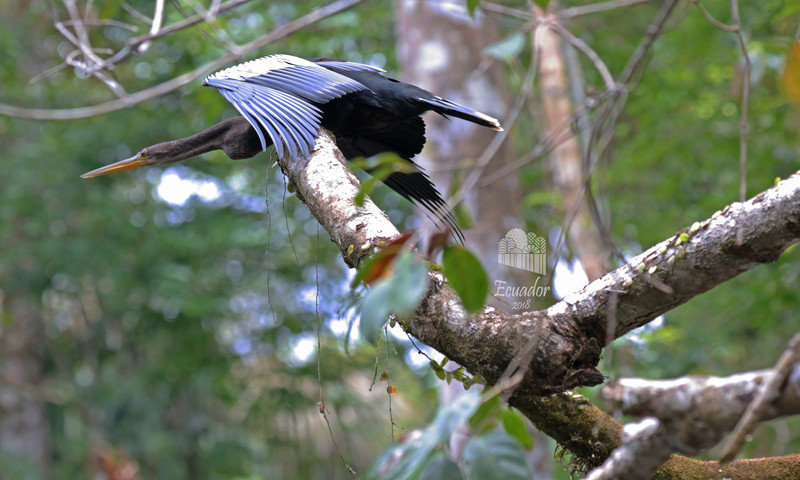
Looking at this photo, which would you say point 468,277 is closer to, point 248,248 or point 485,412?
point 485,412

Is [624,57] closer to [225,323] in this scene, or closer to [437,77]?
[437,77]

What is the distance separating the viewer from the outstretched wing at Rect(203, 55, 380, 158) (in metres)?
2.35

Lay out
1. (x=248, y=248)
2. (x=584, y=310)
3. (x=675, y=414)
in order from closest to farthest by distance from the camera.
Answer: (x=675, y=414), (x=584, y=310), (x=248, y=248)

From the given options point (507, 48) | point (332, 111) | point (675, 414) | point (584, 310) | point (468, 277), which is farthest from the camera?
point (332, 111)

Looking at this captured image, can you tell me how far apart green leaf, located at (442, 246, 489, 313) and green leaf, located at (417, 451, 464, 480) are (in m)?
0.20

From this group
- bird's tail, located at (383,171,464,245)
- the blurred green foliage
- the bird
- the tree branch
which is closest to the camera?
the tree branch

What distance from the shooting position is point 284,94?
2.69 meters

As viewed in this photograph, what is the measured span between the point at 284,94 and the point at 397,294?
1860 mm

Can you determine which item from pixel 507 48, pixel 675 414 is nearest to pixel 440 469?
pixel 675 414

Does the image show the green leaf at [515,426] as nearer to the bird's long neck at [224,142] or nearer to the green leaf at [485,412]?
the green leaf at [485,412]

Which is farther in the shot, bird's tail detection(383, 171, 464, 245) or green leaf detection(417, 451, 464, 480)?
bird's tail detection(383, 171, 464, 245)

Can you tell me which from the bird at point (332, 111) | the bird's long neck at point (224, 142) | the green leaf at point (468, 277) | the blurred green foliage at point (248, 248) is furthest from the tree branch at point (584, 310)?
the blurred green foliage at point (248, 248)

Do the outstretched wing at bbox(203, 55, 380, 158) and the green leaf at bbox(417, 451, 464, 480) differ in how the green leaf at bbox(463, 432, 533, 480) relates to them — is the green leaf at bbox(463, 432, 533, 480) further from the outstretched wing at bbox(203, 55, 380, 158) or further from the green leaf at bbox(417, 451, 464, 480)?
the outstretched wing at bbox(203, 55, 380, 158)

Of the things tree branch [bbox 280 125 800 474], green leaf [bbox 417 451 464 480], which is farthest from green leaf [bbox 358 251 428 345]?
tree branch [bbox 280 125 800 474]
